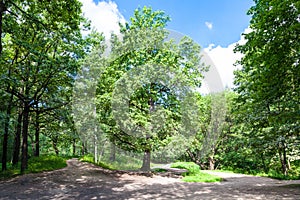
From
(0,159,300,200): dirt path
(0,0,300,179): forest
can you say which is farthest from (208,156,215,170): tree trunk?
(0,159,300,200): dirt path

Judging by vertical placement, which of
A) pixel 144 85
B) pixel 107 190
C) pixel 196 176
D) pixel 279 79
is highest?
pixel 144 85

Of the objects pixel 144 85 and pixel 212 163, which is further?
pixel 212 163

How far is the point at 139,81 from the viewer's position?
12.3 m

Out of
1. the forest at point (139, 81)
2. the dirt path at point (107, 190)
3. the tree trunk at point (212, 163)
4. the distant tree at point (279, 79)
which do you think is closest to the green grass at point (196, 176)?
the forest at point (139, 81)

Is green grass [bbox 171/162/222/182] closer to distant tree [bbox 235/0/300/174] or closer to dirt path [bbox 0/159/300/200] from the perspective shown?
dirt path [bbox 0/159/300/200]

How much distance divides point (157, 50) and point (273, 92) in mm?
7435

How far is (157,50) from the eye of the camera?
44.0ft

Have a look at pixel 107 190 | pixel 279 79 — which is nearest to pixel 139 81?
pixel 107 190

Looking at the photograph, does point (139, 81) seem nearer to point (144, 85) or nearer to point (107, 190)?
point (144, 85)

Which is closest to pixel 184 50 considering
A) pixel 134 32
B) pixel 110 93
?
pixel 134 32

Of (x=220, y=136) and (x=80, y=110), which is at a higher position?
(x=80, y=110)

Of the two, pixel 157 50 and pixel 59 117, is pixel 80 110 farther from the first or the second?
Answer: pixel 157 50

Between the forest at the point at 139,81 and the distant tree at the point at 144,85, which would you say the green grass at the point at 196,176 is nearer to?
the forest at the point at 139,81

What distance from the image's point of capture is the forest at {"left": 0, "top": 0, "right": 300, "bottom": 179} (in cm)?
724
